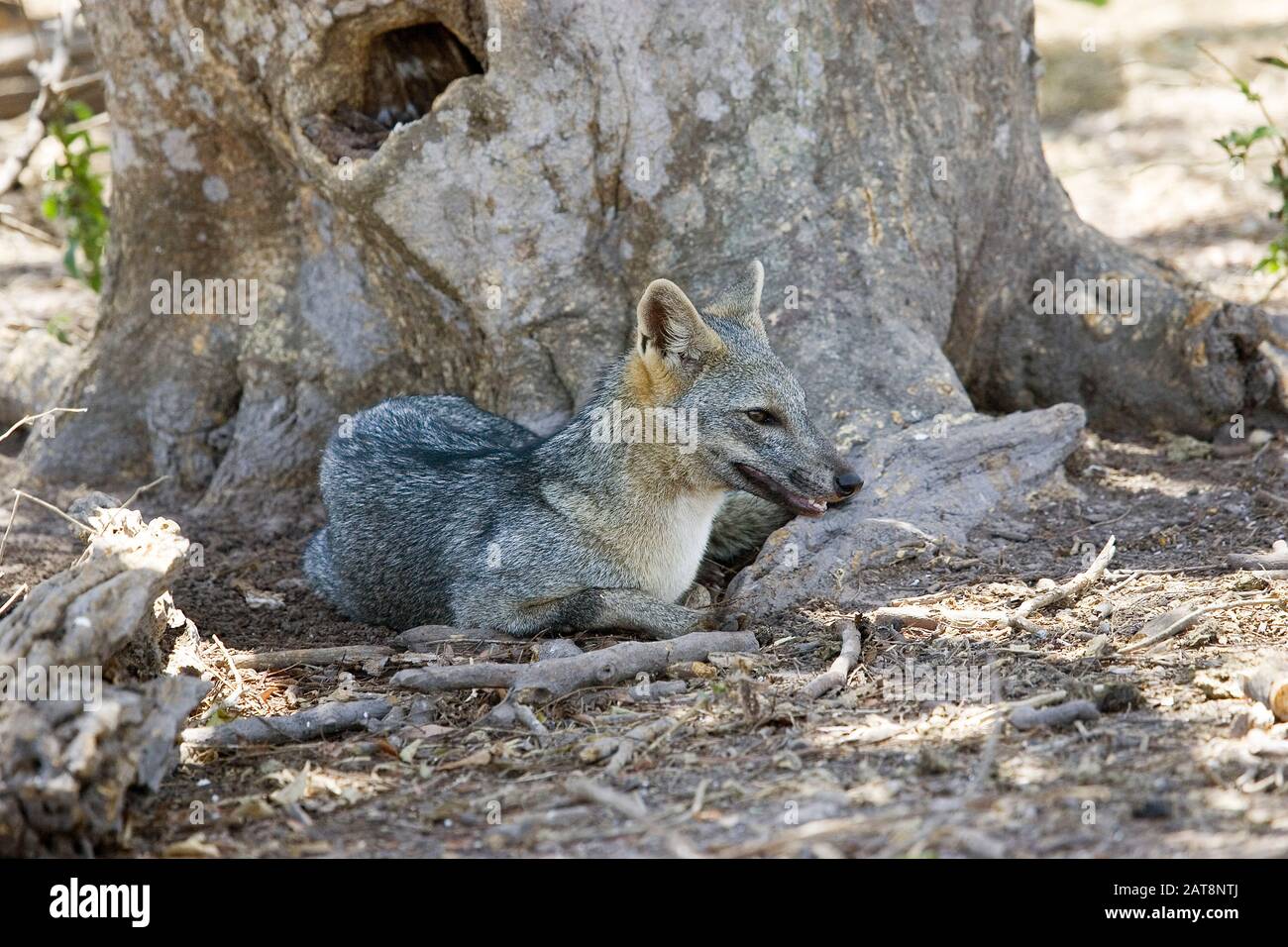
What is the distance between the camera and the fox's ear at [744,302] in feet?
23.2

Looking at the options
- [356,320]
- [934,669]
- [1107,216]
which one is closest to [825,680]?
[934,669]

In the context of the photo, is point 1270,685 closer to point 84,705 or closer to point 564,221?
point 84,705

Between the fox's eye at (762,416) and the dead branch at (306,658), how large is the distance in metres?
2.12

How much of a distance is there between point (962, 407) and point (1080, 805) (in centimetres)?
369

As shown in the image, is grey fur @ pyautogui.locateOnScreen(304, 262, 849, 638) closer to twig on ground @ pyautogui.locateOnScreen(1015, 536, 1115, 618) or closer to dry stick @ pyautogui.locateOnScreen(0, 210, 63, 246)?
twig on ground @ pyautogui.locateOnScreen(1015, 536, 1115, 618)

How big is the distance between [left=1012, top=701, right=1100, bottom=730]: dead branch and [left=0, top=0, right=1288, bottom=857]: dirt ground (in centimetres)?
4

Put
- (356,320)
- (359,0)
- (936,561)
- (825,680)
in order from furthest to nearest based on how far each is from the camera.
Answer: (356,320) < (359,0) < (936,561) < (825,680)

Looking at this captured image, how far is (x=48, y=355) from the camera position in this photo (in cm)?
1047

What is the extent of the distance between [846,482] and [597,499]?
1259 mm

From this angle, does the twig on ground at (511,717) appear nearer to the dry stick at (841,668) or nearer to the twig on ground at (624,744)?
the twig on ground at (624,744)

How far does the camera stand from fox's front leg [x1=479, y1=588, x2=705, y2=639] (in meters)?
6.57

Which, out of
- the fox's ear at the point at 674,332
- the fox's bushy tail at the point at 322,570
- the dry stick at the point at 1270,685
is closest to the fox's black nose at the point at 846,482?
the fox's ear at the point at 674,332

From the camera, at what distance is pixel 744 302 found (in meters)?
7.09
